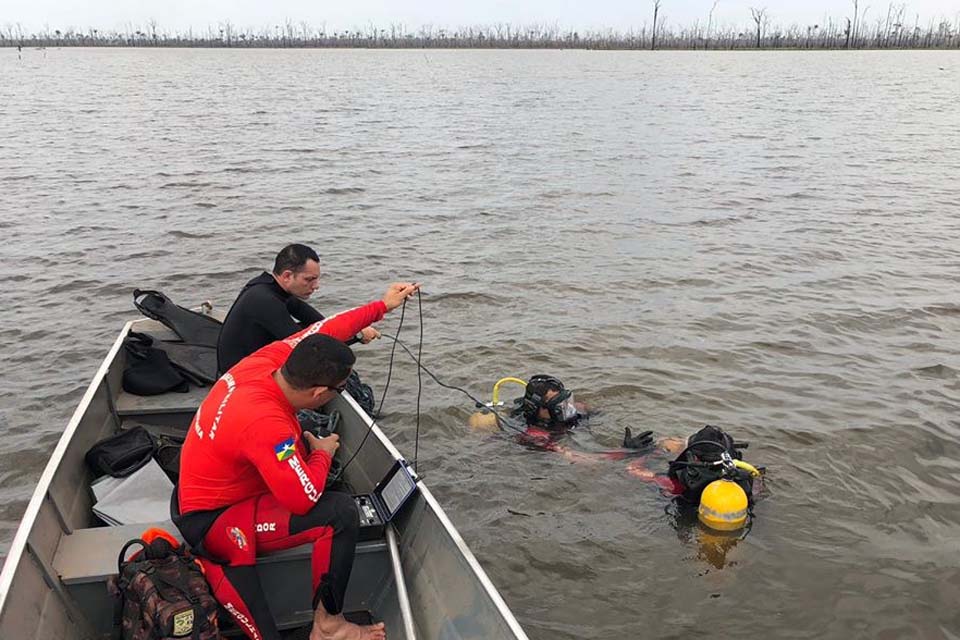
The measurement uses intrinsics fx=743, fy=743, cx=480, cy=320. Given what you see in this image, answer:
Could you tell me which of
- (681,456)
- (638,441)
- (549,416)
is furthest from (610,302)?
(681,456)

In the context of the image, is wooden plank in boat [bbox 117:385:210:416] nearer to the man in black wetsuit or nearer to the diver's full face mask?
the man in black wetsuit

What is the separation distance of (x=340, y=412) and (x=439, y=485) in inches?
50.3

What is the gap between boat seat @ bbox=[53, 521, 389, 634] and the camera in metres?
3.88

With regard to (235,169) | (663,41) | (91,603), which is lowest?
(91,603)

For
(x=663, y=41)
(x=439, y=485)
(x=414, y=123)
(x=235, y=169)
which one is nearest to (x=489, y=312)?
(x=439, y=485)

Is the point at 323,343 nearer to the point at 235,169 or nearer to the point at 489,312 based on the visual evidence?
the point at 489,312

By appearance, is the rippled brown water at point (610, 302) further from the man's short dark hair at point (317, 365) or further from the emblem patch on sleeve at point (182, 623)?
the man's short dark hair at point (317, 365)

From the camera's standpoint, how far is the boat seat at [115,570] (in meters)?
3.88

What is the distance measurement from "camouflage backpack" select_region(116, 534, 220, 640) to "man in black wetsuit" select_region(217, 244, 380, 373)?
6.54ft

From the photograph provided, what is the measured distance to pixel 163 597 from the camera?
3393 millimetres

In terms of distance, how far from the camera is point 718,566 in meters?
5.43

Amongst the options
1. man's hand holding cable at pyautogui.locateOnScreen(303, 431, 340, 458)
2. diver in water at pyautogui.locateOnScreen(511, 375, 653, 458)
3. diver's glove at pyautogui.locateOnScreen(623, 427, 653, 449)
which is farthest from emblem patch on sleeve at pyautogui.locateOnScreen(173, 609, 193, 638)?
diver's glove at pyautogui.locateOnScreen(623, 427, 653, 449)

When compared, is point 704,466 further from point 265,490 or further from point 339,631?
point 265,490

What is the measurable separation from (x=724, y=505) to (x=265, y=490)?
3403mm
